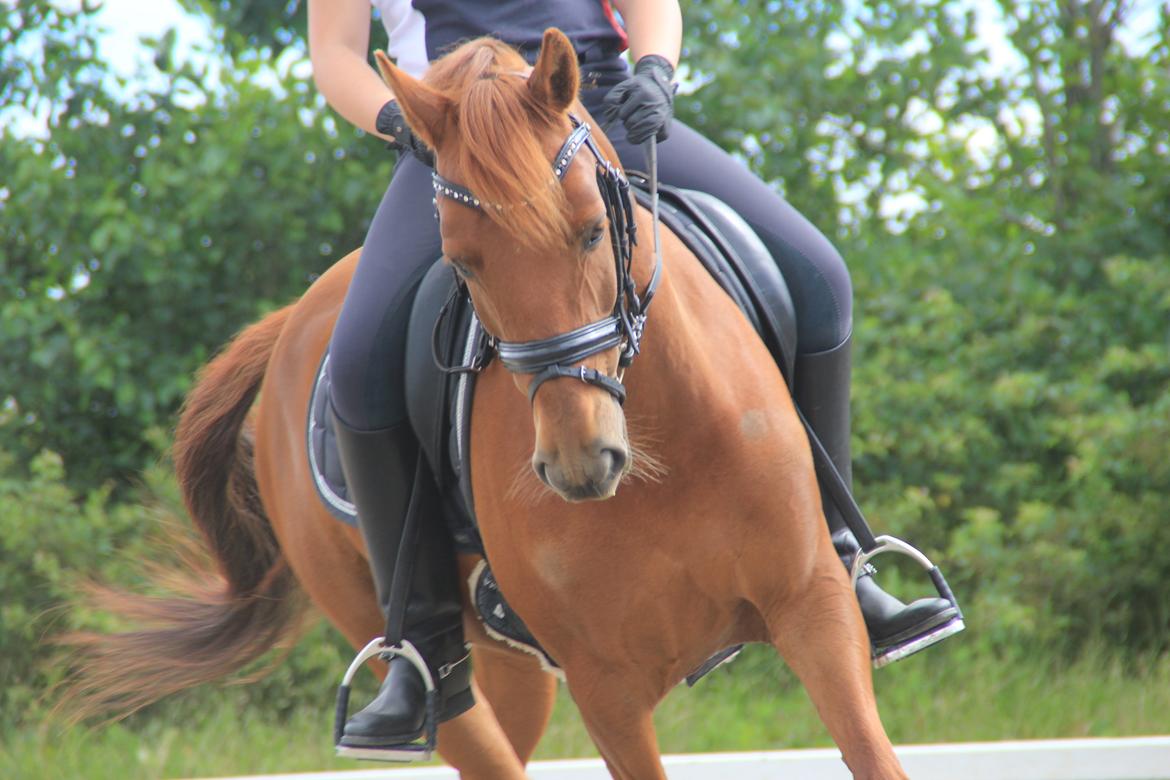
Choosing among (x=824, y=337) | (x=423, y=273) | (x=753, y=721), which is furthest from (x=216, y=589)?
(x=824, y=337)

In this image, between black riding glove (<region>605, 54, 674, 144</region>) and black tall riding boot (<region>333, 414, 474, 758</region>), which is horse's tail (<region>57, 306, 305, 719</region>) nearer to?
black tall riding boot (<region>333, 414, 474, 758</region>)

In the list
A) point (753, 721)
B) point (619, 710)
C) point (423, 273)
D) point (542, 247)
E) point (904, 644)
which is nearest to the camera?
point (542, 247)

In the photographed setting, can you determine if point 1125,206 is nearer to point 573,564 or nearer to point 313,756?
point 313,756

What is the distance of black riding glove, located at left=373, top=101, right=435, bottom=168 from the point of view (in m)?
2.26

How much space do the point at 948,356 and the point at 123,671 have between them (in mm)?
3876

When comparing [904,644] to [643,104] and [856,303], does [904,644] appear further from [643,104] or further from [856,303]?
[856,303]

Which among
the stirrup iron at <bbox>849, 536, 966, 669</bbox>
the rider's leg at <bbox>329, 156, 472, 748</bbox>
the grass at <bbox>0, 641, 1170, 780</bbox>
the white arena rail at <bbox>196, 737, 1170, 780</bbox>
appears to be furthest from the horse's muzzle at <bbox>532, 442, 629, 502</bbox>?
the grass at <bbox>0, 641, 1170, 780</bbox>

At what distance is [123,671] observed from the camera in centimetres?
405

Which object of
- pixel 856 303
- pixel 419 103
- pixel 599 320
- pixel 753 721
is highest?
pixel 419 103

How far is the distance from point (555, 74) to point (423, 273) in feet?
2.82

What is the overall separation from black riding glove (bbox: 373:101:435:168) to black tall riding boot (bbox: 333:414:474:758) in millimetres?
673

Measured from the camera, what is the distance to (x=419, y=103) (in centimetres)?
205

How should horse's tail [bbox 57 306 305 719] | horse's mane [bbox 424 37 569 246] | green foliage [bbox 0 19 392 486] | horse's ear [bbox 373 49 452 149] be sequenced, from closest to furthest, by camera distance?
horse's mane [bbox 424 37 569 246], horse's ear [bbox 373 49 452 149], horse's tail [bbox 57 306 305 719], green foliage [bbox 0 19 392 486]

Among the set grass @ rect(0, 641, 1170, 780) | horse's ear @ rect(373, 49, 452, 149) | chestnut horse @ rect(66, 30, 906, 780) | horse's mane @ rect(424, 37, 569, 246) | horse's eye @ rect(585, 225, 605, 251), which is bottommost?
grass @ rect(0, 641, 1170, 780)
